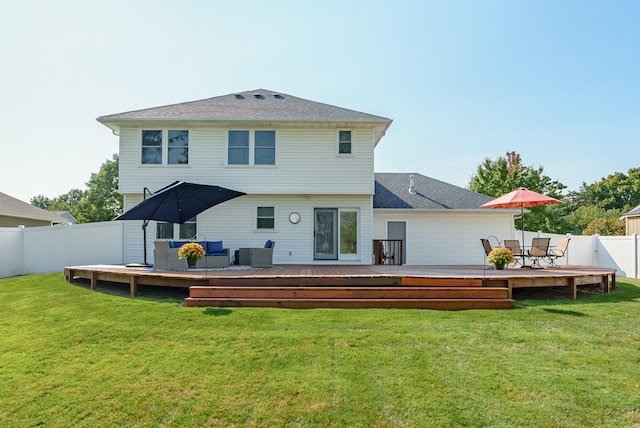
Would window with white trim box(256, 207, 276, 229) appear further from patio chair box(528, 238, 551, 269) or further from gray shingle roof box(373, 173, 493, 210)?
patio chair box(528, 238, 551, 269)

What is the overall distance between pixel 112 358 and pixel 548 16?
1553cm

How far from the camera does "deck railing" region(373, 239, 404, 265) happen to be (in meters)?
14.2

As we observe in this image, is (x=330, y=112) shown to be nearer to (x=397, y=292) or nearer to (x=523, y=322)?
(x=397, y=292)

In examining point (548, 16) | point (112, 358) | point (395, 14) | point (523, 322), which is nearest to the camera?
point (112, 358)

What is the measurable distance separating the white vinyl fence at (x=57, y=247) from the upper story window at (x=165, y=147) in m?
2.85

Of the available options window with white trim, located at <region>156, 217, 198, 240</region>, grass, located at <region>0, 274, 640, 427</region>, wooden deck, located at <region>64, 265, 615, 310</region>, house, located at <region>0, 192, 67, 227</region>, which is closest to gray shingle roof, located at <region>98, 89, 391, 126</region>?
window with white trim, located at <region>156, 217, 198, 240</region>

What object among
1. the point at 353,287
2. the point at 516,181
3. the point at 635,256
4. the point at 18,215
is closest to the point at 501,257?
the point at 353,287

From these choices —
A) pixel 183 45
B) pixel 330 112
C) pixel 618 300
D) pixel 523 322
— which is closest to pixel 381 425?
pixel 523 322

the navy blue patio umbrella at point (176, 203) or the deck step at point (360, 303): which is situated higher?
the navy blue patio umbrella at point (176, 203)

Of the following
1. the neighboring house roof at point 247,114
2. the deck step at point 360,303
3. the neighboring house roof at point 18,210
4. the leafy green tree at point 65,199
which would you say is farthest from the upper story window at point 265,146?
the leafy green tree at point 65,199

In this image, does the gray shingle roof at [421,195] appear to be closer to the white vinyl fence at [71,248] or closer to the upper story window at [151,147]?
the white vinyl fence at [71,248]

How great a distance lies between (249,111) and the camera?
524 inches

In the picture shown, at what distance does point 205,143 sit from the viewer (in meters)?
13.1

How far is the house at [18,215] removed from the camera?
18272mm
